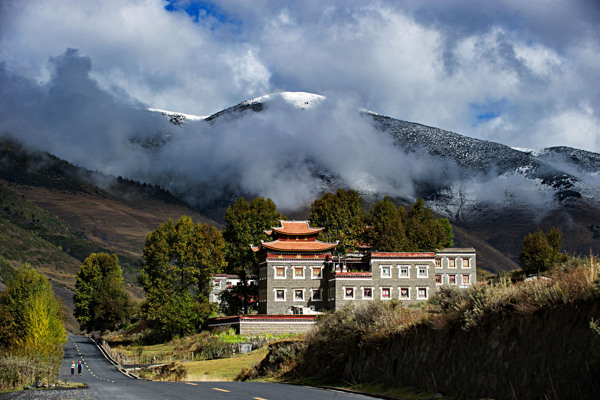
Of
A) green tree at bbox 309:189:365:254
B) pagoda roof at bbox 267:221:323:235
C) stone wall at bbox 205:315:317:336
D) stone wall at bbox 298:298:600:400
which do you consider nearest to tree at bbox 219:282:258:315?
pagoda roof at bbox 267:221:323:235

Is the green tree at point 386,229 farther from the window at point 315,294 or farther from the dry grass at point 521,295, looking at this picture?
the dry grass at point 521,295

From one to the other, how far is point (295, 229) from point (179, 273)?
15.3m

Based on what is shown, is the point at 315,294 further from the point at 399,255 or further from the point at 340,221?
the point at 340,221

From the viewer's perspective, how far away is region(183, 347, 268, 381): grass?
43125 millimetres

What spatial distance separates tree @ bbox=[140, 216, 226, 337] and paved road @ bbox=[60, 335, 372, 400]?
26.8ft

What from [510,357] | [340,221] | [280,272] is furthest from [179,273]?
[510,357]

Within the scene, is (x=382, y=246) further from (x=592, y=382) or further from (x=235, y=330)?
(x=592, y=382)

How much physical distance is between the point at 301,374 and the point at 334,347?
3.87m

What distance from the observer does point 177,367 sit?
47.4 m

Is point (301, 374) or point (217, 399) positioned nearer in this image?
point (217, 399)

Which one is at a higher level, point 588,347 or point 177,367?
point 588,347

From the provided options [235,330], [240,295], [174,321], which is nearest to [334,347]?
[235,330]

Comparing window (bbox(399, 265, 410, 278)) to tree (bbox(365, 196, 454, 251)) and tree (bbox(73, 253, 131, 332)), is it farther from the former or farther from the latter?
tree (bbox(73, 253, 131, 332))

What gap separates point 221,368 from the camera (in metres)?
48.2
